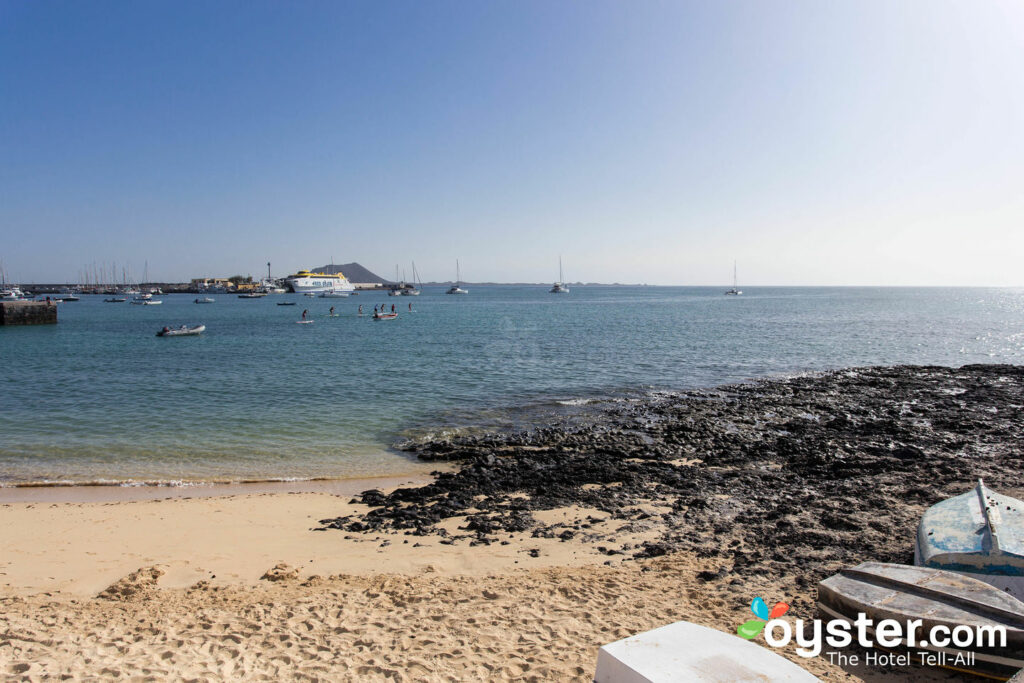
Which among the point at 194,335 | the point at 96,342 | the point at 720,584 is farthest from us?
the point at 194,335

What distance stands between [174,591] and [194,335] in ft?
163

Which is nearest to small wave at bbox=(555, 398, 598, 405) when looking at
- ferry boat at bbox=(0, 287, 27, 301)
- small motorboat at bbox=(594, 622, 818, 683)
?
small motorboat at bbox=(594, 622, 818, 683)

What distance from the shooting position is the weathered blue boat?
6306 mm

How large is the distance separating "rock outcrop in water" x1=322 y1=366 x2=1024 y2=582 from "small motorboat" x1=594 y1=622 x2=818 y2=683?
319 cm

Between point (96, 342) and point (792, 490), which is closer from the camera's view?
point (792, 490)

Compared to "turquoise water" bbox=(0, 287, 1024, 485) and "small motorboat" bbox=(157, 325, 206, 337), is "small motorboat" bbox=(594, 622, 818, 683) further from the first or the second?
"small motorboat" bbox=(157, 325, 206, 337)

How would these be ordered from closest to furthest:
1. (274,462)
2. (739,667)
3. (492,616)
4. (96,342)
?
(739,667) < (492,616) < (274,462) < (96,342)

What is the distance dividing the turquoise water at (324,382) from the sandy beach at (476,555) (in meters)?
2.70

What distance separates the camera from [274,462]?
14102 millimetres

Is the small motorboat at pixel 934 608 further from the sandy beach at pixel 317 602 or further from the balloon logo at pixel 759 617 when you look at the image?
→ the sandy beach at pixel 317 602

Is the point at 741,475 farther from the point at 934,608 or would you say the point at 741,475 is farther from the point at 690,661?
the point at 690,661

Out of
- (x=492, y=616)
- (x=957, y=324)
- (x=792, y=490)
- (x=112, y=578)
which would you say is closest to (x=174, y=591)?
(x=112, y=578)

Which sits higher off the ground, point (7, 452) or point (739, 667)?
point (739, 667)

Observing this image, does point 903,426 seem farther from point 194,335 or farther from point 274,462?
point 194,335
